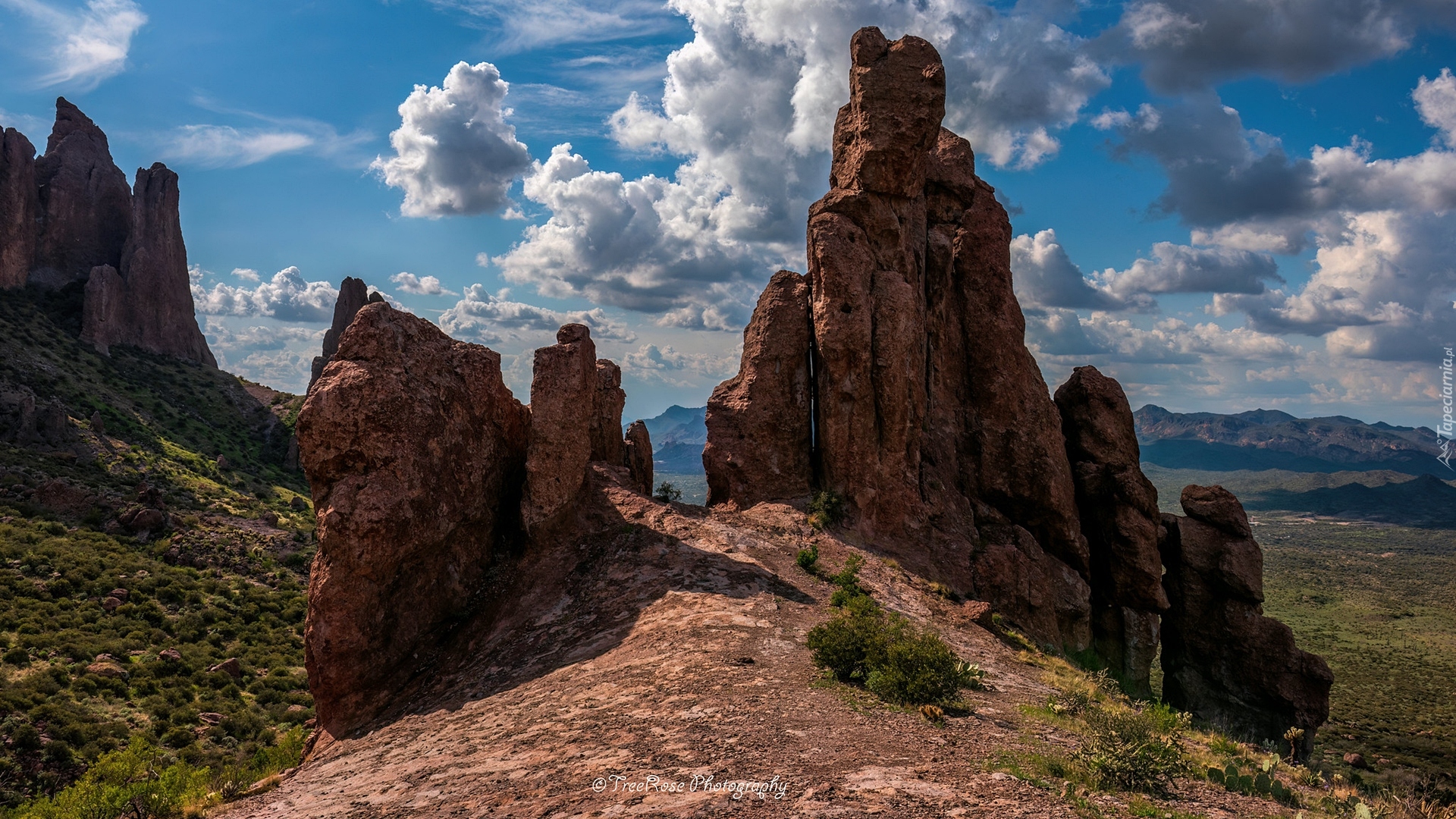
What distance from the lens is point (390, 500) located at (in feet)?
63.0

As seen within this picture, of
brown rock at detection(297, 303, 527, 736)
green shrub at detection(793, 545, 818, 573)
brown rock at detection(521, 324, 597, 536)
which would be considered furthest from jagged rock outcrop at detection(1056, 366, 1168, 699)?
brown rock at detection(297, 303, 527, 736)

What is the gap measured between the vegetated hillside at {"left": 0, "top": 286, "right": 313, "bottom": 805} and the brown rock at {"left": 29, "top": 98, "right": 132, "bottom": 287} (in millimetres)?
13864

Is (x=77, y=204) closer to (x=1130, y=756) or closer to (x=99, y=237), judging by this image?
(x=99, y=237)

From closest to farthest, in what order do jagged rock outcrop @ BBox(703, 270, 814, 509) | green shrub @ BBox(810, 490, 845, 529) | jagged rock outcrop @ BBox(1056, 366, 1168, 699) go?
green shrub @ BBox(810, 490, 845, 529), jagged rock outcrop @ BBox(703, 270, 814, 509), jagged rock outcrop @ BBox(1056, 366, 1168, 699)

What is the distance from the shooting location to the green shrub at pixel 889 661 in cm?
1350

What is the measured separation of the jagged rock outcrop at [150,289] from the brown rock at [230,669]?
73468 millimetres

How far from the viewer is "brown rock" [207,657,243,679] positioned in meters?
38.1

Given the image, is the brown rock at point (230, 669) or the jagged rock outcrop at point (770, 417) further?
the brown rock at point (230, 669)

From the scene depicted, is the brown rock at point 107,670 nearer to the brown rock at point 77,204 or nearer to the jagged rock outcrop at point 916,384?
the jagged rock outcrop at point 916,384

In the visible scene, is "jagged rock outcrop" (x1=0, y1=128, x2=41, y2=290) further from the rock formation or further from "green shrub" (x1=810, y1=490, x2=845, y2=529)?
"green shrub" (x1=810, y1=490, x2=845, y2=529)

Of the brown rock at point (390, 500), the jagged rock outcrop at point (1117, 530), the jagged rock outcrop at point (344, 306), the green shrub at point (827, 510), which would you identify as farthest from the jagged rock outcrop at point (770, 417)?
the jagged rock outcrop at point (344, 306)

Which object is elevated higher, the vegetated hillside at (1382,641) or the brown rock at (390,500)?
the brown rock at (390,500)

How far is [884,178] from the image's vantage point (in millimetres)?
28906

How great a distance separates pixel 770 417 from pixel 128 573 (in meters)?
42.4
